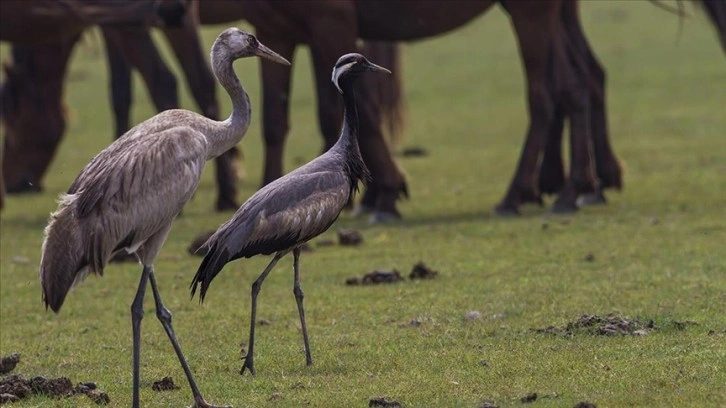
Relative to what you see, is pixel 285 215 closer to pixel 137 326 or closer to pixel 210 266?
pixel 210 266

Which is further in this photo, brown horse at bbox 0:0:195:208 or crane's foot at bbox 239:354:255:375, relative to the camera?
brown horse at bbox 0:0:195:208

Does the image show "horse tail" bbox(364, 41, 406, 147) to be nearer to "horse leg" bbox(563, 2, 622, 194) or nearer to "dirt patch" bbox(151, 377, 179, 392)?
"horse leg" bbox(563, 2, 622, 194)

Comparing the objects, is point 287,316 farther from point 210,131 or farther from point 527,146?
point 527,146

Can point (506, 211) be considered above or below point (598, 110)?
below

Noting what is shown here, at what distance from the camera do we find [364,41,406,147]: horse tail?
1543 centimetres

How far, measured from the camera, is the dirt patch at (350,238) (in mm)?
12039

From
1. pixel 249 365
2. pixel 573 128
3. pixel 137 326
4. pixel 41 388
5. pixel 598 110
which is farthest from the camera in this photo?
pixel 598 110

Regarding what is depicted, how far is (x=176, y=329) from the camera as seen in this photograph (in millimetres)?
9078

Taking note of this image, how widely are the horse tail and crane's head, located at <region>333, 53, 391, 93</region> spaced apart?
7.15 meters

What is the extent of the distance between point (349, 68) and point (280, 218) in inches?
36.6

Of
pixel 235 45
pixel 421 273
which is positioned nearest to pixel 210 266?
pixel 235 45

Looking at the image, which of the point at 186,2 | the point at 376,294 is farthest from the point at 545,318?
the point at 186,2

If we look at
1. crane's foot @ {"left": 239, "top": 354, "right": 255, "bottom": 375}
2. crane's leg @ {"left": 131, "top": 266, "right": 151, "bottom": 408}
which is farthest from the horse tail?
crane's leg @ {"left": 131, "top": 266, "right": 151, "bottom": 408}

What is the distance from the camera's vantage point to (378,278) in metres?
10.2
